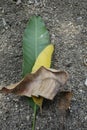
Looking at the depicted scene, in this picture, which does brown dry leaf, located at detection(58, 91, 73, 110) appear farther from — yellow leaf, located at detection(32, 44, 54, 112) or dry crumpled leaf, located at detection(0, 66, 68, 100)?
A: yellow leaf, located at detection(32, 44, 54, 112)

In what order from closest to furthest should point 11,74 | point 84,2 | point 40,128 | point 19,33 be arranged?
point 40,128 < point 11,74 < point 19,33 < point 84,2

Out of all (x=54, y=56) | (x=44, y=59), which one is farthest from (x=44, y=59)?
(x=54, y=56)

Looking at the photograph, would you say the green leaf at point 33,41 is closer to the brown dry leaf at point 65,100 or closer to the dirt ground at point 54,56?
the dirt ground at point 54,56

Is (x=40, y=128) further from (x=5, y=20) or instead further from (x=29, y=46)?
(x=5, y=20)

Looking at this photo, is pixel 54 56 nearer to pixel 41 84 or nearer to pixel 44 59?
pixel 44 59

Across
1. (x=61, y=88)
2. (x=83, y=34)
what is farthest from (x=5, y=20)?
(x=61, y=88)

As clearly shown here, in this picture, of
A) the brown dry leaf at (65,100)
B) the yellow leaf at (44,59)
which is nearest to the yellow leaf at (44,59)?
the yellow leaf at (44,59)
